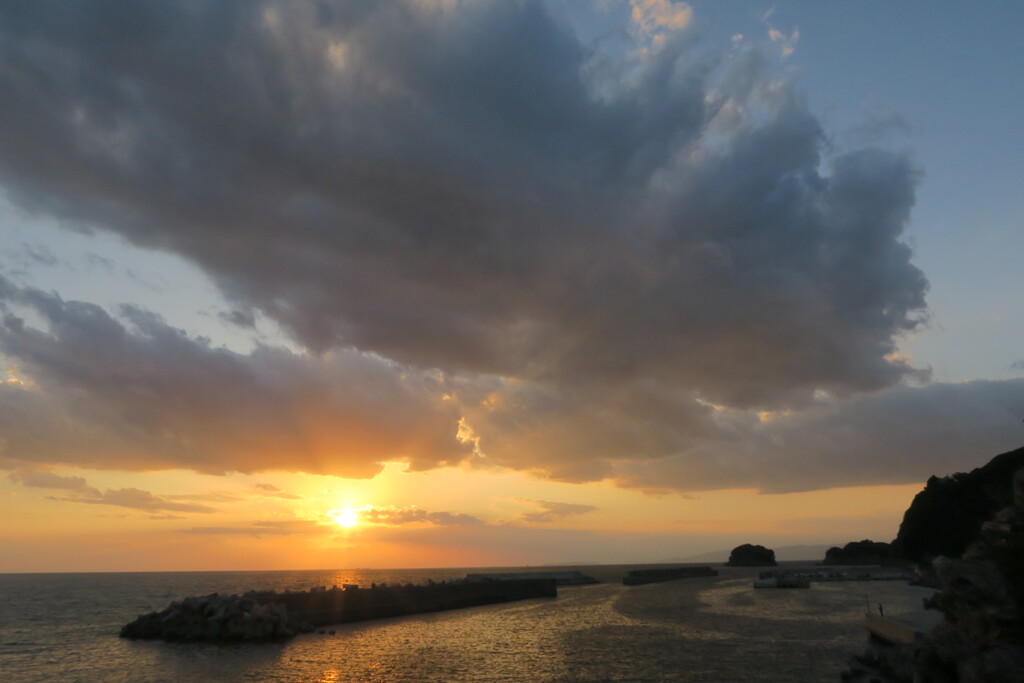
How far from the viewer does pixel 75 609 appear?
11669 centimetres

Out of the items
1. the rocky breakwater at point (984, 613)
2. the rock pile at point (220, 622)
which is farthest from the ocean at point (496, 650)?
the rocky breakwater at point (984, 613)

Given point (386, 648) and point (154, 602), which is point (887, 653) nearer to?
point (386, 648)

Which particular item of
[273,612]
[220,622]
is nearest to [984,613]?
[273,612]

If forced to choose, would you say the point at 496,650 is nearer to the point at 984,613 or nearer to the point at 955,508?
the point at 984,613

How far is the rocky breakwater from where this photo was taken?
27.0 meters

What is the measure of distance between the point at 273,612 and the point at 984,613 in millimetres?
61419

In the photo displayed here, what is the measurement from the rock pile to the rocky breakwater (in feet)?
184

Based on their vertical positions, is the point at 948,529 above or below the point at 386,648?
above

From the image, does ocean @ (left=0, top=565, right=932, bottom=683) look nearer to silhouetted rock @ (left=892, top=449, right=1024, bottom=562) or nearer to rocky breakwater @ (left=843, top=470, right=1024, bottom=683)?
rocky breakwater @ (left=843, top=470, right=1024, bottom=683)

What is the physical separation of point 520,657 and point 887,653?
2564 cm

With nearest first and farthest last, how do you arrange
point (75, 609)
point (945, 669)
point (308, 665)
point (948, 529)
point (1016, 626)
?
point (1016, 626), point (945, 669), point (308, 665), point (948, 529), point (75, 609)

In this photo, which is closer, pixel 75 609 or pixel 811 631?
pixel 811 631

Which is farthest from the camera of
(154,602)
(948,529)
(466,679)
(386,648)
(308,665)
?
(154,602)

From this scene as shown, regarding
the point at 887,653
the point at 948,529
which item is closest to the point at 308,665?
the point at 887,653
